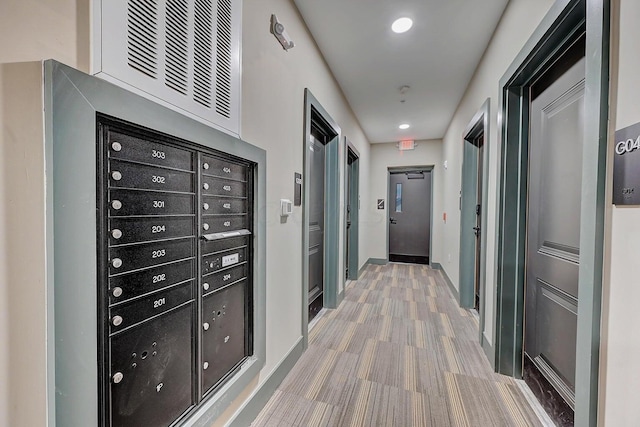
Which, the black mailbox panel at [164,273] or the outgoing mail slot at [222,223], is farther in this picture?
the outgoing mail slot at [222,223]

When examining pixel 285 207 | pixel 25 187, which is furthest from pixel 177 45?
pixel 285 207

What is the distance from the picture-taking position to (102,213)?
2.22 ft

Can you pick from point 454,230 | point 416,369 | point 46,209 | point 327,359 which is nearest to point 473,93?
point 454,230


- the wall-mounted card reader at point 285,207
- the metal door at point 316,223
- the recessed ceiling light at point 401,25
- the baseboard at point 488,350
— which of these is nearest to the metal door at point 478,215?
→ the baseboard at point 488,350

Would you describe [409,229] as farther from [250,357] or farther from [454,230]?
[250,357]

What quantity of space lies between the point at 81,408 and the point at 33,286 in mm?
319

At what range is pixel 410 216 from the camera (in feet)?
18.4

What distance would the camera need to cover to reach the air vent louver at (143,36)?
0.70m

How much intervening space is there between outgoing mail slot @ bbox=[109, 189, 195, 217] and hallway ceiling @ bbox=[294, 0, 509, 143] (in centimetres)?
166

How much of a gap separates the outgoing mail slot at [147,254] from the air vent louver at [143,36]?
51 centimetres

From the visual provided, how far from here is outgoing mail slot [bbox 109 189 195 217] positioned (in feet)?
2.34

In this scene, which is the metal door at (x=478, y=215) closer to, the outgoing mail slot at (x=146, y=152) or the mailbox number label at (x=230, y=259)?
the mailbox number label at (x=230, y=259)

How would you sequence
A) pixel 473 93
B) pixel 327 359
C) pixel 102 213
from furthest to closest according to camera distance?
pixel 473 93, pixel 327 359, pixel 102 213

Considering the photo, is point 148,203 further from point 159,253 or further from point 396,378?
point 396,378
